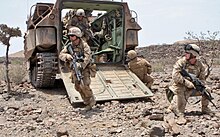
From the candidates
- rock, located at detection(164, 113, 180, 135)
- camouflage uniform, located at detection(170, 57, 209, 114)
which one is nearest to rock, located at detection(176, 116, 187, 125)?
rock, located at detection(164, 113, 180, 135)

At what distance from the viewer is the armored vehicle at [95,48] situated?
307 inches

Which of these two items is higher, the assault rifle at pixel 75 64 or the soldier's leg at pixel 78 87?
the assault rifle at pixel 75 64

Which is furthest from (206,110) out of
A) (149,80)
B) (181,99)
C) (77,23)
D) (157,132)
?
(77,23)

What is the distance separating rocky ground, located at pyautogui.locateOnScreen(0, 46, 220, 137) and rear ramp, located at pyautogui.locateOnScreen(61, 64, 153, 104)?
168 mm

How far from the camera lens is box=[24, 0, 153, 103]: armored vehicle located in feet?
25.6

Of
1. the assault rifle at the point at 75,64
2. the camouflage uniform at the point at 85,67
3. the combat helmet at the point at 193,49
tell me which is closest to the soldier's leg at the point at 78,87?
the camouflage uniform at the point at 85,67

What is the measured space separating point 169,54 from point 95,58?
14.7 meters

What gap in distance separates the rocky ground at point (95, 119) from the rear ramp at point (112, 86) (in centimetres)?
17

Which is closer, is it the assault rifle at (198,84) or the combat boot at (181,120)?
the combat boot at (181,120)

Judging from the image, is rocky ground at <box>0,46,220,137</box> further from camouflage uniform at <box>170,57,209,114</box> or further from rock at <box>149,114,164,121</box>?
camouflage uniform at <box>170,57,209,114</box>

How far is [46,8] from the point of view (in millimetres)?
8883

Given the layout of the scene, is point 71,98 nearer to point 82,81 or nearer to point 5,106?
point 82,81

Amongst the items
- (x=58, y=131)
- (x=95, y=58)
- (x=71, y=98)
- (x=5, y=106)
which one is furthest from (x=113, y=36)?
(x=58, y=131)

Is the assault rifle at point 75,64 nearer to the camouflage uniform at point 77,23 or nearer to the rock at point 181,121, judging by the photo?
the rock at point 181,121
